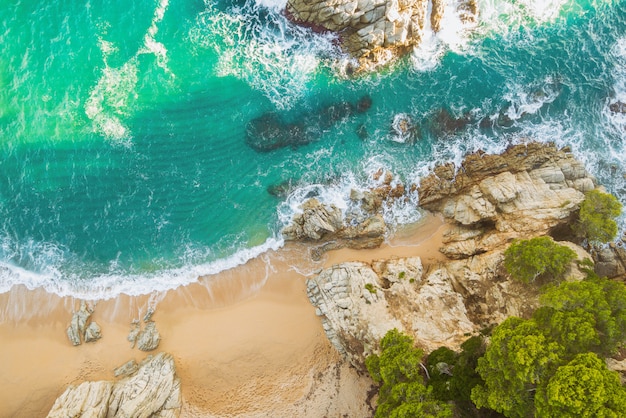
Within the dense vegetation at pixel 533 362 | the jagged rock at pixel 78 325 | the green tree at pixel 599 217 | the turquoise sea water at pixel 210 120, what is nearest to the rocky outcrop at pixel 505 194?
the green tree at pixel 599 217

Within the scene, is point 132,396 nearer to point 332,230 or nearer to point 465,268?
point 332,230

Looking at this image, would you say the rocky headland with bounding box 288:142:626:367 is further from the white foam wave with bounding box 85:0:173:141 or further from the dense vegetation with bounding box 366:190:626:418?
the white foam wave with bounding box 85:0:173:141

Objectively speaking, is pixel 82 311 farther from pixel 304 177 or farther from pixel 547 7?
pixel 547 7

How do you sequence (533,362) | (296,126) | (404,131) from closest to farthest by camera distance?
(533,362), (296,126), (404,131)

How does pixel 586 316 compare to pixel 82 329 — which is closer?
pixel 586 316

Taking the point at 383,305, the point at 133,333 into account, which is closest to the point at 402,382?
the point at 383,305

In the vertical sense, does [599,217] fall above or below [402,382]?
above

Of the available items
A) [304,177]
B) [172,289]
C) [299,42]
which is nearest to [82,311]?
[172,289]
